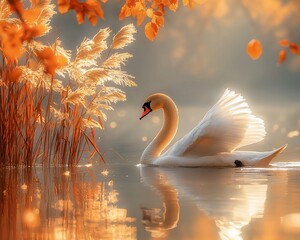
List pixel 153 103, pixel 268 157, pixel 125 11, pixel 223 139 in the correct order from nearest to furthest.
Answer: pixel 125 11, pixel 268 157, pixel 223 139, pixel 153 103

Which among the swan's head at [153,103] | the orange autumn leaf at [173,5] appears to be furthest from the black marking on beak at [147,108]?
the orange autumn leaf at [173,5]

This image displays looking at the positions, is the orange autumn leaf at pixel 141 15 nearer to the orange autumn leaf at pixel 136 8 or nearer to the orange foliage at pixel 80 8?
the orange autumn leaf at pixel 136 8

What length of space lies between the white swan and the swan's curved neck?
2.34 ft

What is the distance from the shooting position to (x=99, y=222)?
14.1 feet

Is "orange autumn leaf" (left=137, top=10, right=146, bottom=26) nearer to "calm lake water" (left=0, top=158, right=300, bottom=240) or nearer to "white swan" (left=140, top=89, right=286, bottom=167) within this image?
"calm lake water" (left=0, top=158, right=300, bottom=240)

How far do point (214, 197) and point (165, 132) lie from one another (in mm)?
6160

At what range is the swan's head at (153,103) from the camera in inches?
477

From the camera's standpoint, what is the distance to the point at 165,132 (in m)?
11.9

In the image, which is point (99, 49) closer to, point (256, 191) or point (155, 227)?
point (256, 191)

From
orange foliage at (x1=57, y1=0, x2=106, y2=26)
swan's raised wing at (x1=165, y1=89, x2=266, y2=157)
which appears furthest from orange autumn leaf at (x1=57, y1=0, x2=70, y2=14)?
swan's raised wing at (x1=165, y1=89, x2=266, y2=157)

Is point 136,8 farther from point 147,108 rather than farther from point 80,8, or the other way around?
point 147,108

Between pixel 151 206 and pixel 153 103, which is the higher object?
pixel 153 103

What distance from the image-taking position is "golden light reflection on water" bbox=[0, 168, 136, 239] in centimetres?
392

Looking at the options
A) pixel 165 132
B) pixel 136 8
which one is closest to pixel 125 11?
pixel 136 8
